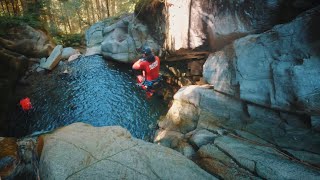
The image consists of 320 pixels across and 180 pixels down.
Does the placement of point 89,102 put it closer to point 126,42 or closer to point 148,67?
point 148,67

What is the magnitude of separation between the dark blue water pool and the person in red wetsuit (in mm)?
581

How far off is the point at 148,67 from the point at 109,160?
8.54 meters

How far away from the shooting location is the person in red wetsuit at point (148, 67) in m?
13.3

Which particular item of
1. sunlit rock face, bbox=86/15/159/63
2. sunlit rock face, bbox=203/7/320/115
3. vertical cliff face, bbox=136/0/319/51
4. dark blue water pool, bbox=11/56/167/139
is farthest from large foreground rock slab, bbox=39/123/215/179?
sunlit rock face, bbox=86/15/159/63

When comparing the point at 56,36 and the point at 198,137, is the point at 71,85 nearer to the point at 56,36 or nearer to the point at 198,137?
the point at 198,137

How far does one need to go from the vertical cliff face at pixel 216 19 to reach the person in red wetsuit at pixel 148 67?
4.95 feet

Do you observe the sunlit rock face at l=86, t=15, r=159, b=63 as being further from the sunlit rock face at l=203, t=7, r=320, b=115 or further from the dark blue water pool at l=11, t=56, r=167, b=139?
the sunlit rock face at l=203, t=7, r=320, b=115

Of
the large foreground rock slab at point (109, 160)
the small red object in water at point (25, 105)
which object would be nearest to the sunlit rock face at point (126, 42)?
the small red object in water at point (25, 105)

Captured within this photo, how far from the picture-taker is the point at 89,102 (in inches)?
510

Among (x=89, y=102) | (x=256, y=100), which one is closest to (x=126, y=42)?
(x=89, y=102)

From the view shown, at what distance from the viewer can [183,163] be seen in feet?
19.3

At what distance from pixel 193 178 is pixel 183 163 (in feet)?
2.00

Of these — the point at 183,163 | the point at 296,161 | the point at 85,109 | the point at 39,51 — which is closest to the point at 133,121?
the point at 85,109

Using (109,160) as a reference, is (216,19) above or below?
above
